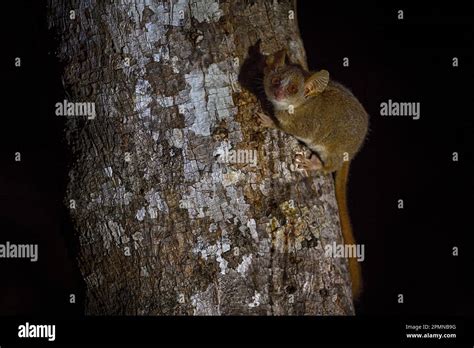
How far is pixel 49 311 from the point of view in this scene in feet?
13.4

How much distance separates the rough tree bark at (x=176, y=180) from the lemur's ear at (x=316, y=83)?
566mm

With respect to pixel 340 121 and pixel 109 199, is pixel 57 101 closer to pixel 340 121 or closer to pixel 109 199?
pixel 109 199

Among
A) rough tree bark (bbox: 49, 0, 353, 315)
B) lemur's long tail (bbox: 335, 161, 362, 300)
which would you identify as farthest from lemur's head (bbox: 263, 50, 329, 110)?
lemur's long tail (bbox: 335, 161, 362, 300)

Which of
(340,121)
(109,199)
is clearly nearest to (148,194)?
(109,199)

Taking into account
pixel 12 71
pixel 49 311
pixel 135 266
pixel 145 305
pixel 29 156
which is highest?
pixel 12 71

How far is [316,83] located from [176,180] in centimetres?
106

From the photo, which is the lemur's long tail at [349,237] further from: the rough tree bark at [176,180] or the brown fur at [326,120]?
the rough tree bark at [176,180]

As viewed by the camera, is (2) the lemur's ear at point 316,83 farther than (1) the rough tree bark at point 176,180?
Yes

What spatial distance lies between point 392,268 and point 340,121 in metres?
1.67

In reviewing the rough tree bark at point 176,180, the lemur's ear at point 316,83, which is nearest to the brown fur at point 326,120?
the lemur's ear at point 316,83

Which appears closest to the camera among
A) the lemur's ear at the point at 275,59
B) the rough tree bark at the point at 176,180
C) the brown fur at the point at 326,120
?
the rough tree bark at the point at 176,180

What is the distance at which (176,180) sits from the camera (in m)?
2.20

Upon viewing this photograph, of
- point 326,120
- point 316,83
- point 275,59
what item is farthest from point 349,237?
point 275,59

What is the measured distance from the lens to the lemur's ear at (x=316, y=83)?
2744mm
